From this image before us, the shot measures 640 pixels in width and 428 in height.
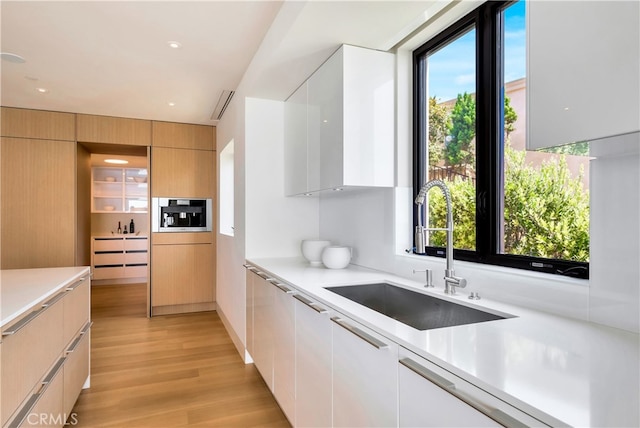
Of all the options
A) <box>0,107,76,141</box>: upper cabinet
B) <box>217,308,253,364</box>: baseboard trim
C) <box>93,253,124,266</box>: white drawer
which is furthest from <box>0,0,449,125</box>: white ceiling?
<box>93,253,124,266</box>: white drawer

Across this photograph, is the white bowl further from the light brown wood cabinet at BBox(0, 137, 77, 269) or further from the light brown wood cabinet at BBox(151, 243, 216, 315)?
the light brown wood cabinet at BBox(0, 137, 77, 269)

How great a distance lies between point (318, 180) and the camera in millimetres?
2498

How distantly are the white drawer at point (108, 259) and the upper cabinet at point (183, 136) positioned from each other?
316 centimetres

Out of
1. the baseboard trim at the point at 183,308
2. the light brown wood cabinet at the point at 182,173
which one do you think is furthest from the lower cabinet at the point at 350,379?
the light brown wood cabinet at the point at 182,173

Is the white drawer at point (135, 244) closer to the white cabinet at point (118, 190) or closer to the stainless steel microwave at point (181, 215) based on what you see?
the white cabinet at point (118, 190)

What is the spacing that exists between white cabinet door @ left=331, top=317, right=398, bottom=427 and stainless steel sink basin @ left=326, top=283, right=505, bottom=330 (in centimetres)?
43

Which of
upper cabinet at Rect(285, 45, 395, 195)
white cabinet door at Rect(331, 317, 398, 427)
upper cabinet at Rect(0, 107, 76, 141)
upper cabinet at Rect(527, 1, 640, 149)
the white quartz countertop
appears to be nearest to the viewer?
the white quartz countertop

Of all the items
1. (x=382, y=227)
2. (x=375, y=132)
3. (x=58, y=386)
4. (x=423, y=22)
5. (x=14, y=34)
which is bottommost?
(x=58, y=386)

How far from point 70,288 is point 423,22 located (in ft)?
8.11

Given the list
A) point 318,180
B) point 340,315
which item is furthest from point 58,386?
point 318,180

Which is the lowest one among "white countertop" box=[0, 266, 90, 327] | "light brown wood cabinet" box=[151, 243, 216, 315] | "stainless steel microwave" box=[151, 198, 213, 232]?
"light brown wood cabinet" box=[151, 243, 216, 315]

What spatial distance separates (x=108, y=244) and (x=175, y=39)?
17.8 ft

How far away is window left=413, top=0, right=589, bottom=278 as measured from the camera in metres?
1.47

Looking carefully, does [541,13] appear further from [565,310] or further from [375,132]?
[375,132]
